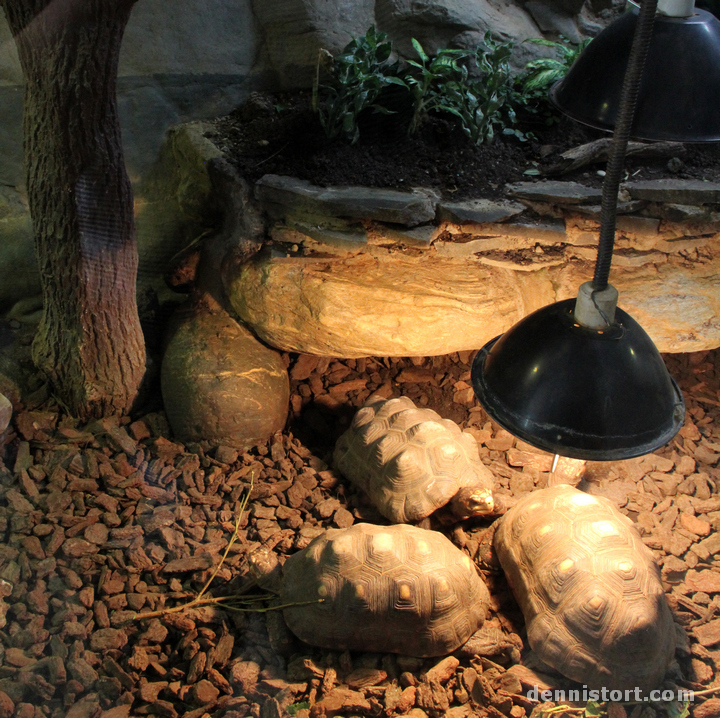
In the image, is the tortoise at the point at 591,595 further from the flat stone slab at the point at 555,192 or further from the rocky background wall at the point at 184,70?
the rocky background wall at the point at 184,70

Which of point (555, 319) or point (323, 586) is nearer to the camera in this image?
point (555, 319)

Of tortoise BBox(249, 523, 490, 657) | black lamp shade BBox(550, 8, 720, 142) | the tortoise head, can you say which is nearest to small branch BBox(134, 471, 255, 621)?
tortoise BBox(249, 523, 490, 657)

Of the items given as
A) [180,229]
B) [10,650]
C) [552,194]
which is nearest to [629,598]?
[552,194]

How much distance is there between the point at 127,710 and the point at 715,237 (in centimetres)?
323

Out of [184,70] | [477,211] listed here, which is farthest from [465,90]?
[184,70]

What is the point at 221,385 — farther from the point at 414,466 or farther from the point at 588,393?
the point at 588,393

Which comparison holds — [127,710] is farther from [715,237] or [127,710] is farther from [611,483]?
[715,237]

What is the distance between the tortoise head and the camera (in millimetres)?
2883

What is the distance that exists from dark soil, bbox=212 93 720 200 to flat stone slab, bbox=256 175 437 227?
0.32ft

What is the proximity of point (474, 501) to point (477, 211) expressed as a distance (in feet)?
4.31

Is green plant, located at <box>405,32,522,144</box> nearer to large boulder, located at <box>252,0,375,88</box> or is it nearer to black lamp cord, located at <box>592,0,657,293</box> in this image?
large boulder, located at <box>252,0,375,88</box>

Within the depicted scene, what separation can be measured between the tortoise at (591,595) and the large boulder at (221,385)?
1.42 meters

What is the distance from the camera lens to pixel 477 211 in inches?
118

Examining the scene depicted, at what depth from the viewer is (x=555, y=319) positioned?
1.35 metres
